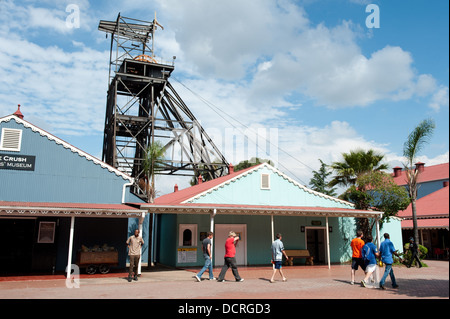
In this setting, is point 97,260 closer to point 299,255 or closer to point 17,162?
point 17,162

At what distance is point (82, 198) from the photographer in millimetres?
16219

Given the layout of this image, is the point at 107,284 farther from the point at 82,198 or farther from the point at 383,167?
the point at 383,167

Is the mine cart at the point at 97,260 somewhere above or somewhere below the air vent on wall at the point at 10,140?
below

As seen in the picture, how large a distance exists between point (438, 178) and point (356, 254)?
2656cm

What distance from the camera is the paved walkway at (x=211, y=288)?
9.65 meters

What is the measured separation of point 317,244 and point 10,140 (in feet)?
50.8

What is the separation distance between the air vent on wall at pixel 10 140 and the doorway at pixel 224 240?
927cm

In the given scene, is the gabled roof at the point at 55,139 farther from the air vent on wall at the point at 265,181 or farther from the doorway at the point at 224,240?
the air vent on wall at the point at 265,181

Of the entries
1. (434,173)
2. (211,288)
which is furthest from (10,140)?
(434,173)

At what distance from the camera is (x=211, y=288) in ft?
36.7

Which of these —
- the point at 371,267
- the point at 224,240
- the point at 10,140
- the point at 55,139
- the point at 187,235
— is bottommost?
the point at 371,267

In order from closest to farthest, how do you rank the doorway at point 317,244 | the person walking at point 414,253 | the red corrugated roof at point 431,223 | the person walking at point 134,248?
the person walking at point 134,248 → the person walking at point 414,253 → the doorway at point 317,244 → the red corrugated roof at point 431,223

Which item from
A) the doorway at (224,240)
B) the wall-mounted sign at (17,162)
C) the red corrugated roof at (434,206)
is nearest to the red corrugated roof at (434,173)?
the red corrugated roof at (434,206)
